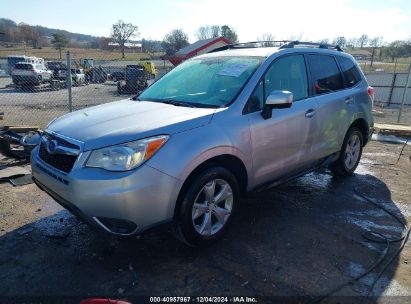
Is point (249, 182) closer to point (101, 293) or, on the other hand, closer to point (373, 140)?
point (101, 293)

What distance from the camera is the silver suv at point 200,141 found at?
2824 millimetres

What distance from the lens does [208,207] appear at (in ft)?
11.0

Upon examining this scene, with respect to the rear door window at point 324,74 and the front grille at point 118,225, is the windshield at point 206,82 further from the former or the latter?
the front grille at point 118,225

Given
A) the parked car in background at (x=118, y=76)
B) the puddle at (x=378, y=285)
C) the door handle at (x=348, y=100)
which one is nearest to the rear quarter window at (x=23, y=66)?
the parked car in background at (x=118, y=76)

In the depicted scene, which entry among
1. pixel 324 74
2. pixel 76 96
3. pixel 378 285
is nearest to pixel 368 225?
pixel 378 285

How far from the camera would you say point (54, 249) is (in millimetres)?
3455

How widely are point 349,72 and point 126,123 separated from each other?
369 centimetres

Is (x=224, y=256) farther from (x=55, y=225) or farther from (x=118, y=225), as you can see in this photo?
(x=55, y=225)

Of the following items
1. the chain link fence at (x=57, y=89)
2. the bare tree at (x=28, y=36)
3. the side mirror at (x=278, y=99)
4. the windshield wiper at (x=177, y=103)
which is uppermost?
the bare tree at (x=28, y=36)

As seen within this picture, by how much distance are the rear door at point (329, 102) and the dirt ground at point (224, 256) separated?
2.68ft

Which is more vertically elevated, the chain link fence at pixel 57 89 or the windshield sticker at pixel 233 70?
the windshield sticker at pixel 233 70

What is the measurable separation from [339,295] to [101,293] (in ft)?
6.18

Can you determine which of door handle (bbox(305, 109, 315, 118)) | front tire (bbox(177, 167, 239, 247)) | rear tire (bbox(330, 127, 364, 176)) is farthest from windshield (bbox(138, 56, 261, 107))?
rear tire (bbox(330, 127, 364, 176))

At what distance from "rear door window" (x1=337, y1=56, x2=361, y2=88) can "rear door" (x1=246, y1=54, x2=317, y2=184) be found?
110 centimetres
